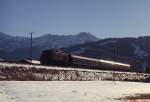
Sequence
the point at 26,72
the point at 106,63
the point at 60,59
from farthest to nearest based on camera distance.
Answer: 1. the point at 106,63
2. the point at 60,59
3. the point at 26,72

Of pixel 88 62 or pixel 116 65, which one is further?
pixel 116 65

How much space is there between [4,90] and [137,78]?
135 ft

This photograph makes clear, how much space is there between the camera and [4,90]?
2447 centimetres

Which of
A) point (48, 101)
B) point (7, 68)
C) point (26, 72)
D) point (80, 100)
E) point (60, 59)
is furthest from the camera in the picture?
point (60, 59)

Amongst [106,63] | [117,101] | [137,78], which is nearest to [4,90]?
[117,101]

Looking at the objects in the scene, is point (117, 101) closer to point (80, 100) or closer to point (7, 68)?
point (80, 100)

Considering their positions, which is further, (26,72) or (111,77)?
(111,77)

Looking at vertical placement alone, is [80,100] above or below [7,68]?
below

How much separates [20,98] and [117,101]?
7130mm

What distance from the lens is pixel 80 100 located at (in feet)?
75.8

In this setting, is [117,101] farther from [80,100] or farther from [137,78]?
[137,78]

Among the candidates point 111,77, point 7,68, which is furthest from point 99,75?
point 7,68

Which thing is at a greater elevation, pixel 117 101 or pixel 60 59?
pixel 60 59

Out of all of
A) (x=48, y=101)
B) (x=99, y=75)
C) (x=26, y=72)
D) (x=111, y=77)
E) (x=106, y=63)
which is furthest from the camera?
(x=106, y=63)
